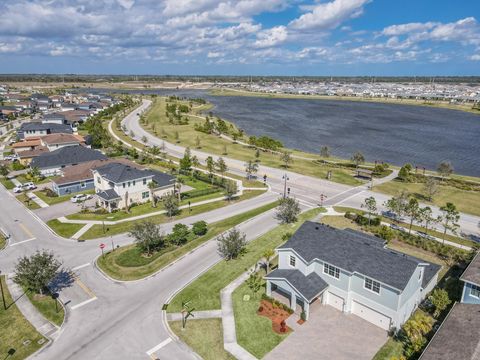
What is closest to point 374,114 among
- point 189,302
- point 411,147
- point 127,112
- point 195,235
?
point 411,147

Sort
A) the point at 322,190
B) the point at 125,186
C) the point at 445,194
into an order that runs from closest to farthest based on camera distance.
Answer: the point at 125,186 → the point at 445,194 → the point at 322,190

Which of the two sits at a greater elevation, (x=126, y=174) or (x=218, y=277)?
(x=126, y=174)

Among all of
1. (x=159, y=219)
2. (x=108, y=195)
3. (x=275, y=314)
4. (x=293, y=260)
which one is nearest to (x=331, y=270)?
(x=293, y=260)

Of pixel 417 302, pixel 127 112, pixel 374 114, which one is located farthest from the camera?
pixel 374 114

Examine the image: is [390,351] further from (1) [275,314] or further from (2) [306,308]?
(1) [275,314]

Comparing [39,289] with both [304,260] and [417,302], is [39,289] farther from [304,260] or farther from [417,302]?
[417,302]

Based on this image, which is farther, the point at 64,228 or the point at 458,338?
the point at 64,228
